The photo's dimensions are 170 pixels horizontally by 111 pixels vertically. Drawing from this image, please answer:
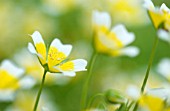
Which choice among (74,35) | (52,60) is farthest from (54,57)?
(74,35)

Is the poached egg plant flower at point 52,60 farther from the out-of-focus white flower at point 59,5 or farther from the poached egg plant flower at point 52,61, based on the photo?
the out-of-focus white flower at point 59,5

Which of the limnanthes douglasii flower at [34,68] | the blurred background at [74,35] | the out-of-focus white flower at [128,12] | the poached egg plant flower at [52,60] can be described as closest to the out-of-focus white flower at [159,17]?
the poached egg plant flower at [52,60]

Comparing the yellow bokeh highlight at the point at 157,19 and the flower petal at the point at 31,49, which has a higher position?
the yellow bokeh highlight at the point at 157,19

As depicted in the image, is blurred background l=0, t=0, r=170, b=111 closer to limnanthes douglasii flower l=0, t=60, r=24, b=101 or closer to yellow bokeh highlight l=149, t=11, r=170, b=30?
limnanthes douglasii flower l=0, t=60, r=24, b=101

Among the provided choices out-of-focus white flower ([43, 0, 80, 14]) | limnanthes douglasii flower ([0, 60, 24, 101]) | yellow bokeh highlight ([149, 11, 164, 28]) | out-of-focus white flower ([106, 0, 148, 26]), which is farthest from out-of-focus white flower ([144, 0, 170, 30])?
out-of-focus white flower ([43, 0, 80, 14])

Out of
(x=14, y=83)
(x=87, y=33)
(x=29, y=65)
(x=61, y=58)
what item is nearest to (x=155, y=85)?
(x=29, y=65)

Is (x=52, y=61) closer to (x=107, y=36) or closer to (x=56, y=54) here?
(x=56, y=54)

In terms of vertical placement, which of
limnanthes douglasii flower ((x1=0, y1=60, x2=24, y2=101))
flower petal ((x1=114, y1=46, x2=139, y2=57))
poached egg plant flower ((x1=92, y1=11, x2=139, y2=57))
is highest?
poached egg plant flower ((x1=92, y1=11, x2=139, y2=57))

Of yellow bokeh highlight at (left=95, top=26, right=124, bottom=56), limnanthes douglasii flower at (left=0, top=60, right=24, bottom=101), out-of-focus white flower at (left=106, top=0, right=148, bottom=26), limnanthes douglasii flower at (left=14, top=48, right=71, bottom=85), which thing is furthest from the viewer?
out-of-focus white flower at (left=106, top=0, right=148, bottom=26)
